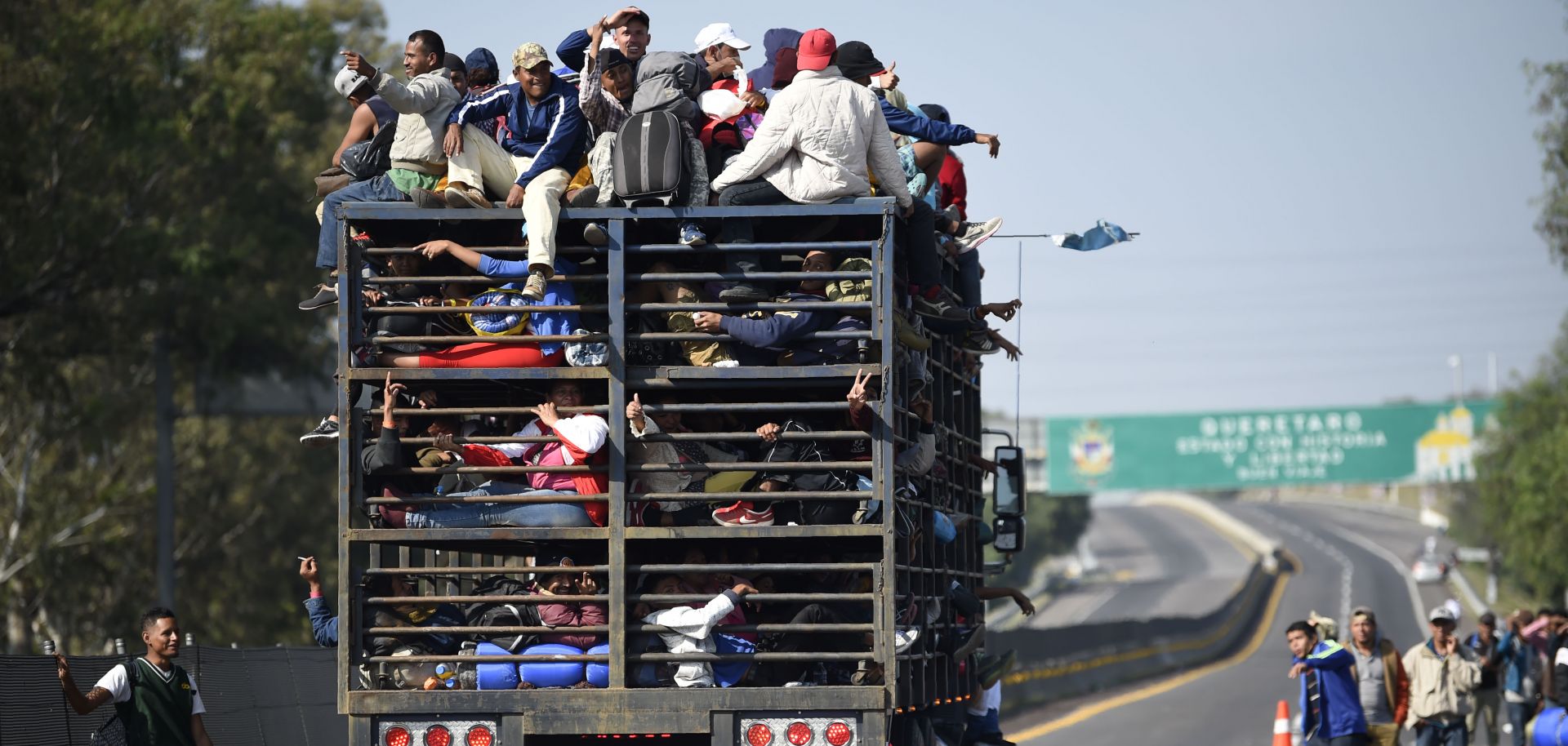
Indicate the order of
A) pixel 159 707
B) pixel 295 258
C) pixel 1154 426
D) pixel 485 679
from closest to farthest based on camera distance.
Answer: pixel 485 679, pixel 159 707, pixel 295 258, pixel 1154 426

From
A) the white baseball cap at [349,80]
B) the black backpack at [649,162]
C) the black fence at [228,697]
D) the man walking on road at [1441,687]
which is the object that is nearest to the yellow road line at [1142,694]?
the man walking on road at [1441,687]

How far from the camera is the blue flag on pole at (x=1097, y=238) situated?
1131cm

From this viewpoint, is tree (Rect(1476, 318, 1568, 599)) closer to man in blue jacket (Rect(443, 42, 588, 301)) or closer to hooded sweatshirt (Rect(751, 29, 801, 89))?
hooded sweatshirt (Rect(751, 29, 801, 89))

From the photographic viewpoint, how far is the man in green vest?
9.19m

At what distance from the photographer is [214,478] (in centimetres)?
4450

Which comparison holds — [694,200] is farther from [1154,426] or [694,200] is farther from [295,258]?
[1154,426]

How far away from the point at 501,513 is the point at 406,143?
196 centimetres

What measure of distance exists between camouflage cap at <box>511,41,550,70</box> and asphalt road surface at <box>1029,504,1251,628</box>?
2362 inches

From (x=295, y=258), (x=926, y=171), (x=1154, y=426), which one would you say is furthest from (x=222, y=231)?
(x=926, y=171)

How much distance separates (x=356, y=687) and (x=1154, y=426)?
4599 centimetres

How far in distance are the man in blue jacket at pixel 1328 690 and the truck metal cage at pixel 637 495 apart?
469cm

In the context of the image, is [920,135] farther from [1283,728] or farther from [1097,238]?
[1283,728]

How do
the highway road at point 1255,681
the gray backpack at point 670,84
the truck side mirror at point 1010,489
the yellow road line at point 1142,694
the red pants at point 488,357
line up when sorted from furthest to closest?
the yellow road line at point 1142,694 → the highway road at point 1255,681 → the truck side mirror at point 1010,489 → the gray backpack at point 670,84 → the red pants at point 488,357

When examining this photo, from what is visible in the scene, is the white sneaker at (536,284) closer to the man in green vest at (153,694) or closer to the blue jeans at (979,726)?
the man in green vest at (153,694)
